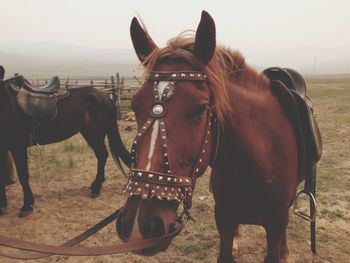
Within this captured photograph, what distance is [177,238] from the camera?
4.29 metres

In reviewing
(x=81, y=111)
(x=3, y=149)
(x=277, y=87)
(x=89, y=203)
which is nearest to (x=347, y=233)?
(x=277, y=87)

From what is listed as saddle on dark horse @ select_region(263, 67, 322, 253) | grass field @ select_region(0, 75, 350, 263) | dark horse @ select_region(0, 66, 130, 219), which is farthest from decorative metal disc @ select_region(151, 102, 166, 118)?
dark horse @ select_region(0, 66, 130, 219)

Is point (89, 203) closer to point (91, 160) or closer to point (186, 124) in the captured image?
point (91, 160)

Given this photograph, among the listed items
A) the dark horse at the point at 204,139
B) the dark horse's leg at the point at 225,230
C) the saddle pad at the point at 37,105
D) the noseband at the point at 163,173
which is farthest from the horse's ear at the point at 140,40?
the saddle pad at the point at 37,105

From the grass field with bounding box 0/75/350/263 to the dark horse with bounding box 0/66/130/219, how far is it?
0.40m

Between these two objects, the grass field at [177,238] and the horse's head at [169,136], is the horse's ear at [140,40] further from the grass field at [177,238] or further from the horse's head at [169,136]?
the grass field at [177,238]

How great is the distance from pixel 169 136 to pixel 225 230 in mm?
1438

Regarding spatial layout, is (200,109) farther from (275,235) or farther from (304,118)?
(275,235)

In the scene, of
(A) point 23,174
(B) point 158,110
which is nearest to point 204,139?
(B) point 158,110

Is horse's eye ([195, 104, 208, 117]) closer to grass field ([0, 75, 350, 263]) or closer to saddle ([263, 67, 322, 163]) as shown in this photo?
saddle ([263, 67, 322, 163])

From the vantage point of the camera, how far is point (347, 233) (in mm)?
4277

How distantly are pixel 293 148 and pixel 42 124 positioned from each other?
439cm

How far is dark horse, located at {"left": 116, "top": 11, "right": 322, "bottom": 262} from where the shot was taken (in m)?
1.50

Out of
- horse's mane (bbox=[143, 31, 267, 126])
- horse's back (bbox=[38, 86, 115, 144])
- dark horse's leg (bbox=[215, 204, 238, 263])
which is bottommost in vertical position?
dark horse's leg (bbox=[215, 204, 238, 263])
